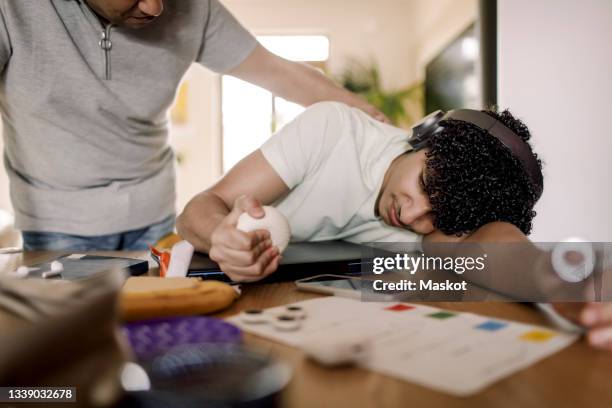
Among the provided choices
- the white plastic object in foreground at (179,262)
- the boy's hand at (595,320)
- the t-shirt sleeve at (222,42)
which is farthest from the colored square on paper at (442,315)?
the t-shirt sleeve at (222,42)

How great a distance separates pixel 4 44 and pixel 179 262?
0.81 meters

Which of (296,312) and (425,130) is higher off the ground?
(425,130)

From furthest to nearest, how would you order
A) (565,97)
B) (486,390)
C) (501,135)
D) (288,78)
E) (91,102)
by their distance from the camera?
(288,78) → (565,97) → (91,102) → (501,135) → (486,390)

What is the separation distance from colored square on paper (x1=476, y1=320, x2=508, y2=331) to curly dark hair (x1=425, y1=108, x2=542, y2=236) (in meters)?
0.52

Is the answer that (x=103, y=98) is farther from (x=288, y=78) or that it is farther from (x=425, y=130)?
(x=425, y=130)

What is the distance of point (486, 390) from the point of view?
415 millimetres

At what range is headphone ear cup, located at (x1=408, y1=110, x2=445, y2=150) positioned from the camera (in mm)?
1188

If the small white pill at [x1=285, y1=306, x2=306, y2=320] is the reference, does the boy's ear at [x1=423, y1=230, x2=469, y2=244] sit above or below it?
above

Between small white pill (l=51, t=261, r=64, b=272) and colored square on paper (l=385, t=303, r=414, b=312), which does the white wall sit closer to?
colored square on paper (l=385, t=303, r=414, b=312)

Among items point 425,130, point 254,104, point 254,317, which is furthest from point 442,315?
point 254,104

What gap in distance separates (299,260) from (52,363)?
610 mm

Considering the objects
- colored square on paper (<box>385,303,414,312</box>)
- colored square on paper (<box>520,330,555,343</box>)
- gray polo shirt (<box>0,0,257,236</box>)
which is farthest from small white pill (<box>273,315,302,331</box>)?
gray polo shirt (<box>0,0,257,236</box>)

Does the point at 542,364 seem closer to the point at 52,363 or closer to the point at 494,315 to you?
the point at 494,315

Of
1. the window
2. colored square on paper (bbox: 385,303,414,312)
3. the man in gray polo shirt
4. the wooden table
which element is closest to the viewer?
the wooden table
